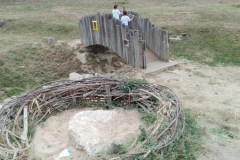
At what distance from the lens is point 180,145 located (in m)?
3.28

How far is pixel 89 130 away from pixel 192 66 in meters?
5.81

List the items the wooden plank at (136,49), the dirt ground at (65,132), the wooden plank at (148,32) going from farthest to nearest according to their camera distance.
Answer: the wooden plank at (148,32)
the wooden plank at (136,49)
the dirt ground at (65,132)

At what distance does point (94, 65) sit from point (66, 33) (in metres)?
5.37

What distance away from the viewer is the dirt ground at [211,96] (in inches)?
142

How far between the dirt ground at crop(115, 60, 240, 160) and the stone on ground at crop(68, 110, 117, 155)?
1.70 m

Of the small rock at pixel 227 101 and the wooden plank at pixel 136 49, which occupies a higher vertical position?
the wooden plank at pixel 136 49

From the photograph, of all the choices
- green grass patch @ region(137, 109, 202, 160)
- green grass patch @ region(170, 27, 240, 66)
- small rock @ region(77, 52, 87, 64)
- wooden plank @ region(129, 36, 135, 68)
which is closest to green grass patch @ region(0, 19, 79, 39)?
small rock @ region(77, 52, 87, 64)

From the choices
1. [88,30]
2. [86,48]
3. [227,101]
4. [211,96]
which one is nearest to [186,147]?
[227,101]

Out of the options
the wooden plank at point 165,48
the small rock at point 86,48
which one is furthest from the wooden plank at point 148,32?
the small rock at point 86,48

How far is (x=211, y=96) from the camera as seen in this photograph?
5.88 m

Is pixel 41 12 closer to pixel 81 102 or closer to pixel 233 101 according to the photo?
pixel 81 102

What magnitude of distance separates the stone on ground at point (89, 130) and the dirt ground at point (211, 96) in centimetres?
170

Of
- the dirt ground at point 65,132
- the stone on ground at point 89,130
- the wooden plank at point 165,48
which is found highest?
the wooden plank at point 165,48

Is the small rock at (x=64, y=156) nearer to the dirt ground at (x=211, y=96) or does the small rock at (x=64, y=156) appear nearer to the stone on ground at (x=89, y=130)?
the stone on ground at (x=89, y=130)
